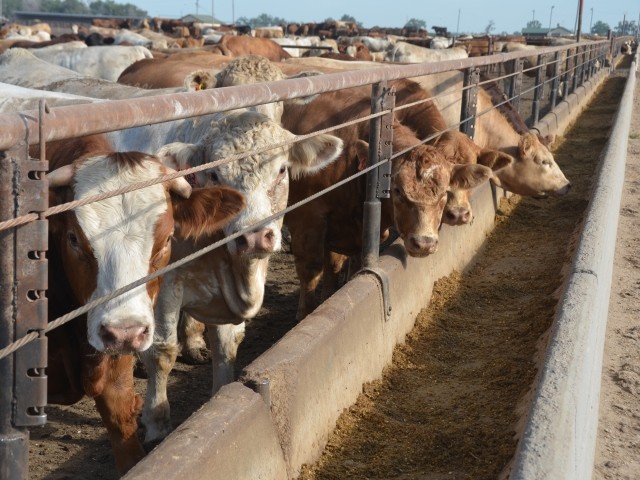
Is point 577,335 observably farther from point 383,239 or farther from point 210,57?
point 210,57

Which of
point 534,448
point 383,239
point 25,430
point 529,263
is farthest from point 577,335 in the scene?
point 529,263

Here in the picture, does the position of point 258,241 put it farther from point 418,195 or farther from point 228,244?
point 418,195

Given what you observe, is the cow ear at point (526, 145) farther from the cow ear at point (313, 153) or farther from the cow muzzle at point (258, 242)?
the cow muzzle at point (258, 242)

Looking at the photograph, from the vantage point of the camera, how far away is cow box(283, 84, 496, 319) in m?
5.17

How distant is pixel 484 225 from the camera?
24.8 ft

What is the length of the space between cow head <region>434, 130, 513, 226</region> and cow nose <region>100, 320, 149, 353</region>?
10.9 feet

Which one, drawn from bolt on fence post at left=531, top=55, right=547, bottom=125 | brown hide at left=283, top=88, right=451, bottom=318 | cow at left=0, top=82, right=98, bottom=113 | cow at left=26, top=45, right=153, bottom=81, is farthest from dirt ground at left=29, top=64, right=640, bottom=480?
cow at left=26, top=45, right=153, bottom=81

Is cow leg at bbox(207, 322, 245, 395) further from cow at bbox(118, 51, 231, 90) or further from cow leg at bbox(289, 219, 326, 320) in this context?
cow at bbox(118, 51, 231, 90)

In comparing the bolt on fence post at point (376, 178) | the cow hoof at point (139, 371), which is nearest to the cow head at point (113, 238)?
the bolt on fence post at point (376, 178)

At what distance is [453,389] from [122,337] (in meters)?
2.07

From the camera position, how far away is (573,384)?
300cm

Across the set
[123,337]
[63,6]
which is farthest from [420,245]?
[63,6]

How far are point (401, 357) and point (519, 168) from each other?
3926 mm

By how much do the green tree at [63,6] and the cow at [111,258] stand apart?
159816 mm
